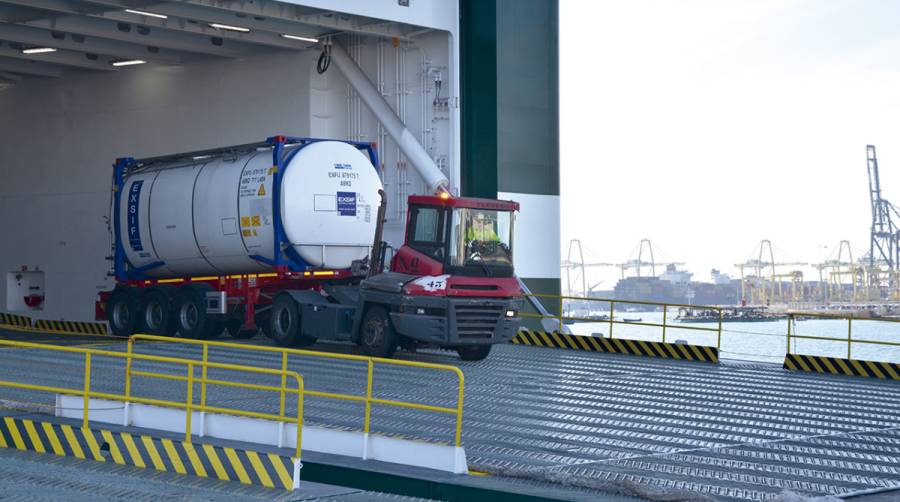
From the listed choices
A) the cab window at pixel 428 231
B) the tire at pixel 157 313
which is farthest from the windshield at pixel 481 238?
the tire at pixel 157 313

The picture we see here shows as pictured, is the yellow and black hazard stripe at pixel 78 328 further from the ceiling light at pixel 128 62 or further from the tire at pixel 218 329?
the ceiling light at pixel 128 62

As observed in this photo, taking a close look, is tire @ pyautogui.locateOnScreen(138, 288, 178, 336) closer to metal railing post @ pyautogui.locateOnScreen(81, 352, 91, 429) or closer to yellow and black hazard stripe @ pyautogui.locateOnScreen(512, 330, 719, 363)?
yellow and black hazard stripe @ pyautogui.locateOnScreen(512, 330, 719, 363)

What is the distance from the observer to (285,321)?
22.9m

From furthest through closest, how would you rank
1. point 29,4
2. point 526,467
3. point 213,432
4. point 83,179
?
point 83,179
point 29,4
point 213,432
point 526,467

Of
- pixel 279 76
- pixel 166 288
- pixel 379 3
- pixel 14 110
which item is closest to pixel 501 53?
pixel 379 3

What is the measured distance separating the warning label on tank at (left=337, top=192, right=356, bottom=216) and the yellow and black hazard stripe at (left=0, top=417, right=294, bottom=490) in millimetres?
11566

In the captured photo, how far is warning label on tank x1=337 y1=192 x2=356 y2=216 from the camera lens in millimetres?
23281

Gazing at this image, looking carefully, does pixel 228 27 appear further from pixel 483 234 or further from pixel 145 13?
pixel 483 234

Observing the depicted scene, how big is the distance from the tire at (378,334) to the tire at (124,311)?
26.2 feet

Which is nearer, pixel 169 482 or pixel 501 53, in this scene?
pixel 169 482

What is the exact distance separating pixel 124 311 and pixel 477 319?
10568 millimetres

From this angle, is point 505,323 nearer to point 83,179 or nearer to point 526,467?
point 526,467

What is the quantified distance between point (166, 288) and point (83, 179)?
410 inches

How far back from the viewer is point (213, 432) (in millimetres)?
12273
